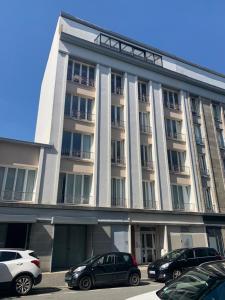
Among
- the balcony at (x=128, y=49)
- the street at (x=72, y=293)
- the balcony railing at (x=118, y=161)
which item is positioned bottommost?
the street at (x=72, y=293)

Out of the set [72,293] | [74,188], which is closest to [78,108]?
[74,188]

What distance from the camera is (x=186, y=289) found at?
3.86 meters

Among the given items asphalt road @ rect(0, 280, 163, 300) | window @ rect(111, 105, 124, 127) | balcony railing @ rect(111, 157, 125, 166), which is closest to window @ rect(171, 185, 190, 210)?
balcony railing @ rect(111, 157, 125, 166)

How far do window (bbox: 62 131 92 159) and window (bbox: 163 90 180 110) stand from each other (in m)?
10.7

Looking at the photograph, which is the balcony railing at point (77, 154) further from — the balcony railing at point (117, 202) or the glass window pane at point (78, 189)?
the balcony railing at point (117, 202)

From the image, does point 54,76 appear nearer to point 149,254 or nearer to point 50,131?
point 50,131

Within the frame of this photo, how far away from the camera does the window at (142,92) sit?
26.3m

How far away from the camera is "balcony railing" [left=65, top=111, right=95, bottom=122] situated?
21.7m

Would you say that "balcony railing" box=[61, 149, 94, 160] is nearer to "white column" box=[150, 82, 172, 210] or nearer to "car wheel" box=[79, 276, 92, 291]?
"white column" box=[150, 82, 172, 210]

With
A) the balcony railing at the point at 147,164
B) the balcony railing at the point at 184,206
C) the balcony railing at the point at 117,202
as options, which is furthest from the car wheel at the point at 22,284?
the balcony railing at the point at 184,206

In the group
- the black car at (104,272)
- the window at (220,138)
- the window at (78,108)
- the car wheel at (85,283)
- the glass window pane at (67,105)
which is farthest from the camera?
the window at (220,138)

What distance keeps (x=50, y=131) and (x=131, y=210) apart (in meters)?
8.77

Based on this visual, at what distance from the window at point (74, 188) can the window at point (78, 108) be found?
17.3 ft

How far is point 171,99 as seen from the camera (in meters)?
28.5
